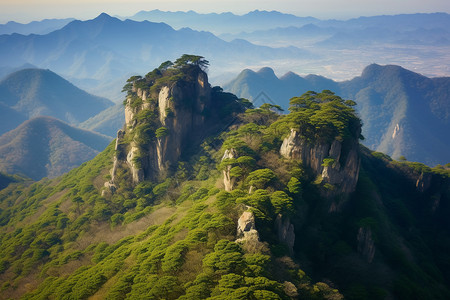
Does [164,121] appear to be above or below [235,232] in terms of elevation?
above

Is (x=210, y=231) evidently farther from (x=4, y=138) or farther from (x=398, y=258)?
(x=4, y=138)

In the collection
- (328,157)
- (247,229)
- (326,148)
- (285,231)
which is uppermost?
(326,148)

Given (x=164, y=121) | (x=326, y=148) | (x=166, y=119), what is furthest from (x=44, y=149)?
(x=326, y=148)

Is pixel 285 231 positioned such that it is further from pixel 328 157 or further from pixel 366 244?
pixel 328 157

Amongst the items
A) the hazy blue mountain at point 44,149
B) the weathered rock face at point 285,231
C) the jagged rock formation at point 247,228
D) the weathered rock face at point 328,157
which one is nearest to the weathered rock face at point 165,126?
the weathered rock face at point 328,157

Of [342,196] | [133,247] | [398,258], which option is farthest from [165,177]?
[398,258]

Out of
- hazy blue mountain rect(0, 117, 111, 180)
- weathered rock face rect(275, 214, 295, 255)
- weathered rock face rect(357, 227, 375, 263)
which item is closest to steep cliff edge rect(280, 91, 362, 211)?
weathered rock face rect(357, 227, 375, 263)
